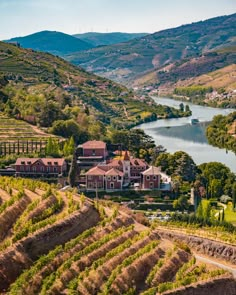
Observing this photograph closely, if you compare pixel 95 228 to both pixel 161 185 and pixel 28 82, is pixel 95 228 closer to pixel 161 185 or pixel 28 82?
pixel 161 185

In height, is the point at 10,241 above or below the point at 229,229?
above

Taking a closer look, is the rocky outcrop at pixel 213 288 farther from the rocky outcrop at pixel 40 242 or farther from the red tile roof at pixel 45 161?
the red tile roof at pixel 45 161

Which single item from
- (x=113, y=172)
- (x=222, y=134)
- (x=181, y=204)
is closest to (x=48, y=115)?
(x=113, y=172)

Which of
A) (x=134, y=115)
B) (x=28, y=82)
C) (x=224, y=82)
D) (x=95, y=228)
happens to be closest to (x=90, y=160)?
(x=95, y=228)

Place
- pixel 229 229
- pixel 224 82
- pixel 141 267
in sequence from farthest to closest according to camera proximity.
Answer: pixel 224 82
pixel 229 229
pixel 141 267

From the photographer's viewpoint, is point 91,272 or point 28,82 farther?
point 28,82

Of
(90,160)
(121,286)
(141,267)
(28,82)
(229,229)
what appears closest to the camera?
(121,286)

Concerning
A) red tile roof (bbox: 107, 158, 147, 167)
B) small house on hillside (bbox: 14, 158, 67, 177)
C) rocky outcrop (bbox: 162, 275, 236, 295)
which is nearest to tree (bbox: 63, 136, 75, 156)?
small house on hillside (bbox: 14, 158, 67, 177)

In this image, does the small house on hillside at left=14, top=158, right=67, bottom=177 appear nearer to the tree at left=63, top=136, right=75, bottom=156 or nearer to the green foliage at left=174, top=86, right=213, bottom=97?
the tree at left=63, top=136, right=75, bottom=156
